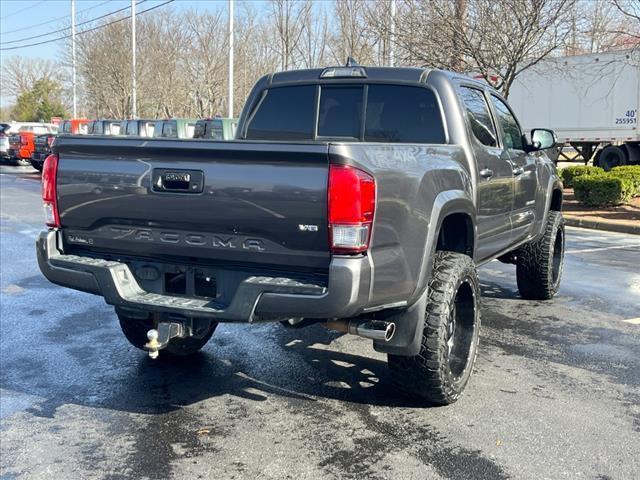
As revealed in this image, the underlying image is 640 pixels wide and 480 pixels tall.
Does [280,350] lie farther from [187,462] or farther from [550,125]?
[550,125]

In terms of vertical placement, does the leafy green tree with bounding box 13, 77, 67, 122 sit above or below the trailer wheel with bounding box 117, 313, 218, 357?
above

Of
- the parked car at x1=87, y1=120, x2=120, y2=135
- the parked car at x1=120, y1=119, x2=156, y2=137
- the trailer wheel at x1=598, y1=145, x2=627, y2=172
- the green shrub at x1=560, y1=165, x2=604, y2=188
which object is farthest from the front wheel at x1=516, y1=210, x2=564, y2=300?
the parked car at x1=87, y1=120, x2=120, y2=135

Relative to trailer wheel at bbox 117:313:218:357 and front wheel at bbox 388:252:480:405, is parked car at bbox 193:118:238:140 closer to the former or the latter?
trailer wheel at bbox 117:313:218:357

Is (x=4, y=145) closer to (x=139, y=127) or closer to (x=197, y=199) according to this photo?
(x=139, y=127)

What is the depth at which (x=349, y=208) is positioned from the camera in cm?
320

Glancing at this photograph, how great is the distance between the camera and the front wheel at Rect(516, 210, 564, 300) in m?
6.73


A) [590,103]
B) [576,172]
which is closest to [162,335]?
[576,172]

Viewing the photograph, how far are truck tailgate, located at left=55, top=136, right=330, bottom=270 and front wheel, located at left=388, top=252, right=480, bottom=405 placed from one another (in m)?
0.92

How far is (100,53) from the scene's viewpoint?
1575 inches

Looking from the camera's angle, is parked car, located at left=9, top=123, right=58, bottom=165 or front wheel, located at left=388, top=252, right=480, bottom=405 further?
parked car, located at left=9, top=123, right=58, bottom=165

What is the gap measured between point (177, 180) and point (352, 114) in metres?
2.04

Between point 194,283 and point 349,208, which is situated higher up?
point 349,208

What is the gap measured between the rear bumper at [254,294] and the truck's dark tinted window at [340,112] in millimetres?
2101

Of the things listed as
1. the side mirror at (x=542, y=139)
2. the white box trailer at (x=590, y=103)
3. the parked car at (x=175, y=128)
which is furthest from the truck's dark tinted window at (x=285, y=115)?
the white box trailer at (x=590, y=103)
